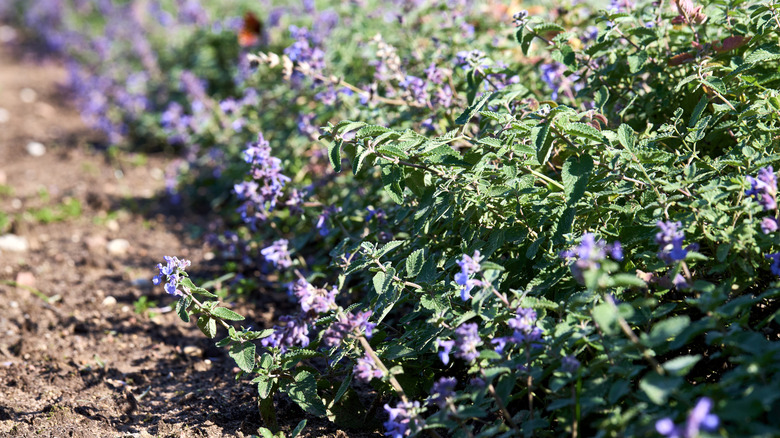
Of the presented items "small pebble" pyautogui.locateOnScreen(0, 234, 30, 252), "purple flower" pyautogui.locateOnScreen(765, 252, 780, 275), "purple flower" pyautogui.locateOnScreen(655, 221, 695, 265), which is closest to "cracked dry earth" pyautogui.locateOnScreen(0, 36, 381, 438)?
"small pebble" pyautogui.locateOnScreen(0, 234, 30, 252)

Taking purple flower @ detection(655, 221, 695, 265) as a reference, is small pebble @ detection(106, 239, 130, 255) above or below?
below

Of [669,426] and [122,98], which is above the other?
[122,98]

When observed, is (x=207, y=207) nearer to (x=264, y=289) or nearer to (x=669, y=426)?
(x=264, y=289)

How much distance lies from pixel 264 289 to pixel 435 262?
1.34 metres

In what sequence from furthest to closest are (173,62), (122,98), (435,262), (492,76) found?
(173,62)
(122,98)
(492,76)
(435,262)

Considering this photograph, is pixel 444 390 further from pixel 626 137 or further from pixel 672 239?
pixel 626 137

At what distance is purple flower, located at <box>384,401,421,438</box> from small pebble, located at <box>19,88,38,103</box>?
682 centimetres

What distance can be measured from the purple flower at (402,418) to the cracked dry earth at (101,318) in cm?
42

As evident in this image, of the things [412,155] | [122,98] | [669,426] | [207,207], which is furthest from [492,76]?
[122,98]

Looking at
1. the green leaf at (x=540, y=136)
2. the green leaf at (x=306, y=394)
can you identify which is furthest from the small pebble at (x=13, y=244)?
the green leaf at (x=540, y=136)

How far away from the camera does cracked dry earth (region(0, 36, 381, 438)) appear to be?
7.61ft

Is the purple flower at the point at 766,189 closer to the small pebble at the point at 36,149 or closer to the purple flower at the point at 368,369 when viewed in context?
the purple flower at the point at 368,369

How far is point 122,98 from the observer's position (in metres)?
5.74

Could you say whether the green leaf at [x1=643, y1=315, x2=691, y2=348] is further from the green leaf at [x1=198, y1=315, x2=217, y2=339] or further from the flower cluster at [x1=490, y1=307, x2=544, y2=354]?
the green leaf at [x1=198, y1=315, x2=217, y2=339]
